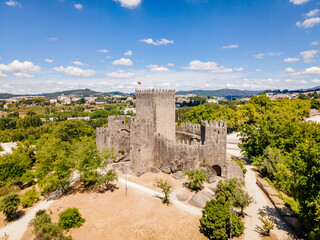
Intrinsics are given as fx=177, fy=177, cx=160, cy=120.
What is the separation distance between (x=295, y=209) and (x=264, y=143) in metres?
18.7

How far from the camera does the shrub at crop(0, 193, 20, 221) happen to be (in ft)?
77.0

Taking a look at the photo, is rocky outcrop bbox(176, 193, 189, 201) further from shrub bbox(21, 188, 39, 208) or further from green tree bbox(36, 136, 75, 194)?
shrub bbox(21, 188, 39, 208)

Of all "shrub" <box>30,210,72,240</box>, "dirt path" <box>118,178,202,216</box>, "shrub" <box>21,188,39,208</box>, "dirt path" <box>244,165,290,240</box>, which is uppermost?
"shrub" <box>30,210,72,240</box>

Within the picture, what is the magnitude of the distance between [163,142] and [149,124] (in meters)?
4.23

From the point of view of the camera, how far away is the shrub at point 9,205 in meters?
23.5

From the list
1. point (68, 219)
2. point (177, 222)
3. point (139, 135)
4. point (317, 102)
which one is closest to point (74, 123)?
point (139, 135)

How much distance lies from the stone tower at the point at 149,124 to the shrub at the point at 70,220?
13.3 m

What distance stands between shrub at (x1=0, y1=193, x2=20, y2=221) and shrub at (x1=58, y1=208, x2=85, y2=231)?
8.62 metres

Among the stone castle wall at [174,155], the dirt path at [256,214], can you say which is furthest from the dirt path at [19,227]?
the dirt path at [256,214]

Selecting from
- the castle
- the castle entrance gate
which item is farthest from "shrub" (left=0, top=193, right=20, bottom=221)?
the castle entrance gate

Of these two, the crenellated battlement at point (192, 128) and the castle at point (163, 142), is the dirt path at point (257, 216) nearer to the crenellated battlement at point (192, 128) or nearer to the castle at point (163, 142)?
the castle at point (163, 142)

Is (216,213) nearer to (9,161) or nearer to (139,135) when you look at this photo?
(139,135)

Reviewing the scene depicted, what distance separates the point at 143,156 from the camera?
32.9 metres

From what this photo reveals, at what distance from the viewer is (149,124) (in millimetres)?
32906
